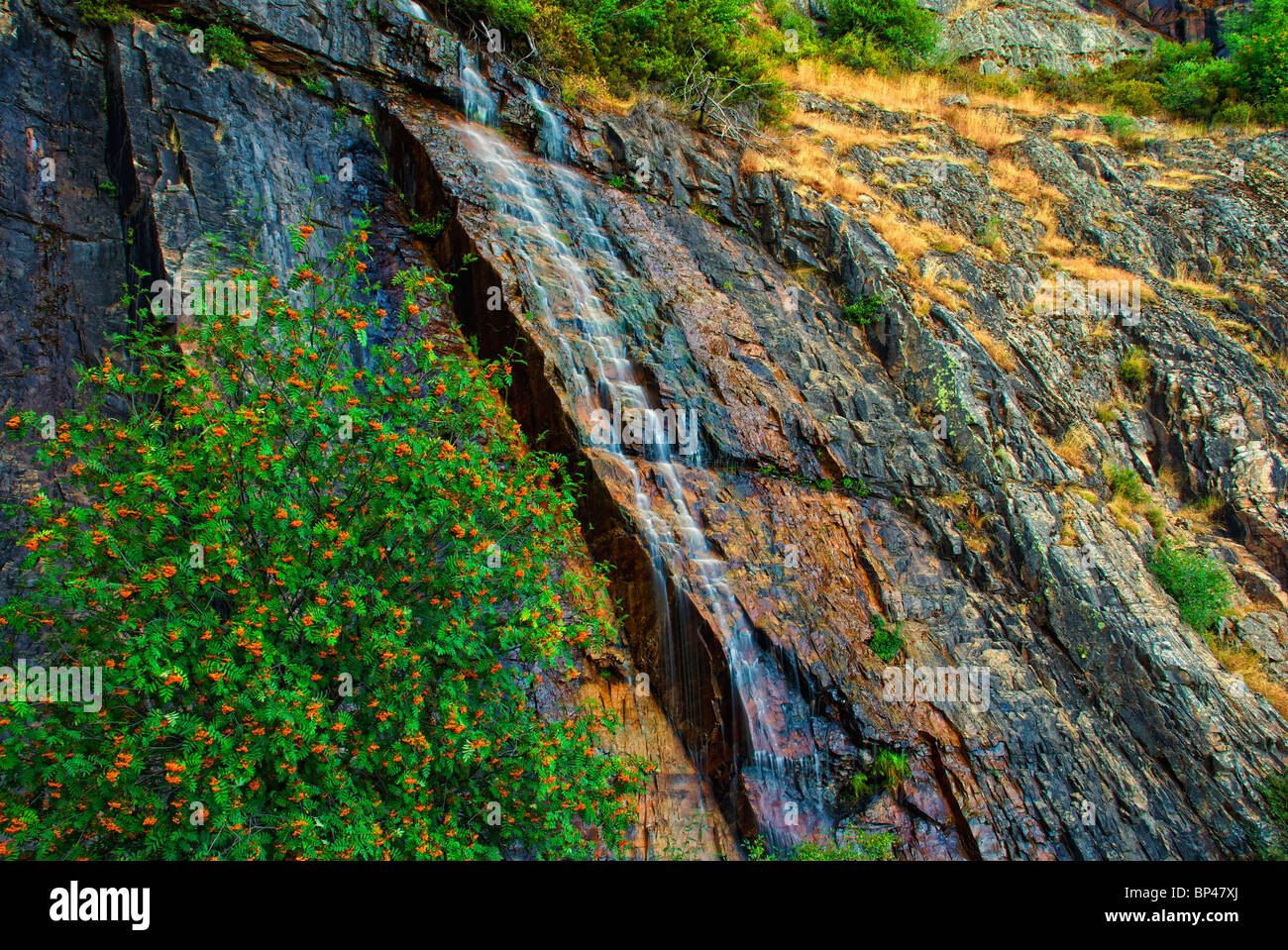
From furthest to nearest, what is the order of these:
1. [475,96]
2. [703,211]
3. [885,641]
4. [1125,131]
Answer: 1. [1125,131]
2. [703,211]
3. [475,96]
4. [885,641]

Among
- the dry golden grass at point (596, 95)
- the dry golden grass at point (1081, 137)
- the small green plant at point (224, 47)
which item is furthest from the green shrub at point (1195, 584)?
the small green plant at point (224, 47)

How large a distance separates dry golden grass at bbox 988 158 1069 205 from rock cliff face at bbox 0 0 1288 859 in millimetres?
2938

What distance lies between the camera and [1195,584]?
11.9 meters

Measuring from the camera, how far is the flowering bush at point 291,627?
4645mm

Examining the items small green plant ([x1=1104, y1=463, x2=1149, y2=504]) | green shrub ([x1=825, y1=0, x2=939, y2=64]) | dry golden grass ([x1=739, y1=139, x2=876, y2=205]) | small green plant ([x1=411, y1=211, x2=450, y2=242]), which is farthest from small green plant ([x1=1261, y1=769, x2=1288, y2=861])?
green shrub ([x1=825, y1=0, x2=939, y2=64])

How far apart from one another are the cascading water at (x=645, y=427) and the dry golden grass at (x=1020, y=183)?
41.7 feet

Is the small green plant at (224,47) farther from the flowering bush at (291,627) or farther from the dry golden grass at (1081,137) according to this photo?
the dry golden grass at (1081,137)

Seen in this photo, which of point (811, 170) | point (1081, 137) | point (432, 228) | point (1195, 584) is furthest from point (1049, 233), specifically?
point (432, 228)

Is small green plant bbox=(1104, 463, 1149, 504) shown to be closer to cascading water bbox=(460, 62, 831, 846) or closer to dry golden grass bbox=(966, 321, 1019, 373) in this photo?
dry golden grass bbox=(966, 321, 1019, 373)

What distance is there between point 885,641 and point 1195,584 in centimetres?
613

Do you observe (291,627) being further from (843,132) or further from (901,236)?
(843,132)
